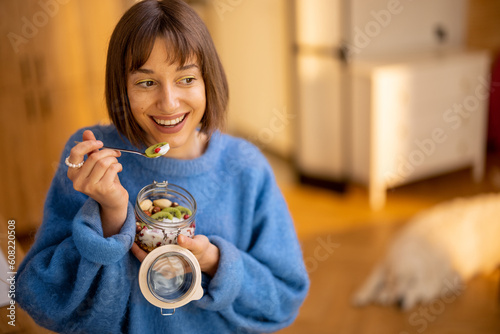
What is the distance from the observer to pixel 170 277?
33.0 inches

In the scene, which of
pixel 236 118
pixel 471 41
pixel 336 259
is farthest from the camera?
pixel 236 118

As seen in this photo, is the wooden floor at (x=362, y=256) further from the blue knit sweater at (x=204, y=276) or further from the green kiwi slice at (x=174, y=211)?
the green kiwi slice at (x=174, y=211)

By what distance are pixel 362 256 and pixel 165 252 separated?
222 centimetres

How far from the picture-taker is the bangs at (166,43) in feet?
2.65

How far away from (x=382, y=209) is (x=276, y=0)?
5.40 feet

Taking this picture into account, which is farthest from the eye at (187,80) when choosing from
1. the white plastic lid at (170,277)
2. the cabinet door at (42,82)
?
the cabinet door at (42,82)

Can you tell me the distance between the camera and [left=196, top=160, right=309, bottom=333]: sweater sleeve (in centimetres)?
92

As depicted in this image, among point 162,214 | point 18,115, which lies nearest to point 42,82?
point 18,115

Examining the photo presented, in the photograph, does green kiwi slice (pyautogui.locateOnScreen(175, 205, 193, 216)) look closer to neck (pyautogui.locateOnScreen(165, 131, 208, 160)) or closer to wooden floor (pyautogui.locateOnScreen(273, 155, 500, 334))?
neck (pyautogui.locateOnScreen(165, 131, 208, 160))

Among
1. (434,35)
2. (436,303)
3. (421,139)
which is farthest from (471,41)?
(436,303)

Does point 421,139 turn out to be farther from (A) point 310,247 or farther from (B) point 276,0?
(B) point 276,0

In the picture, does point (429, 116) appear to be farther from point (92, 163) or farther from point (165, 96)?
point (92, 163)

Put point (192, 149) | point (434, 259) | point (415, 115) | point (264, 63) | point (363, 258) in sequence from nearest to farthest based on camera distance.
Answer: point (192, 149) < point (434, 259) < point (363, 258) < point (415, 115) < point (264, 63)

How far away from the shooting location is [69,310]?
33.4 inches
